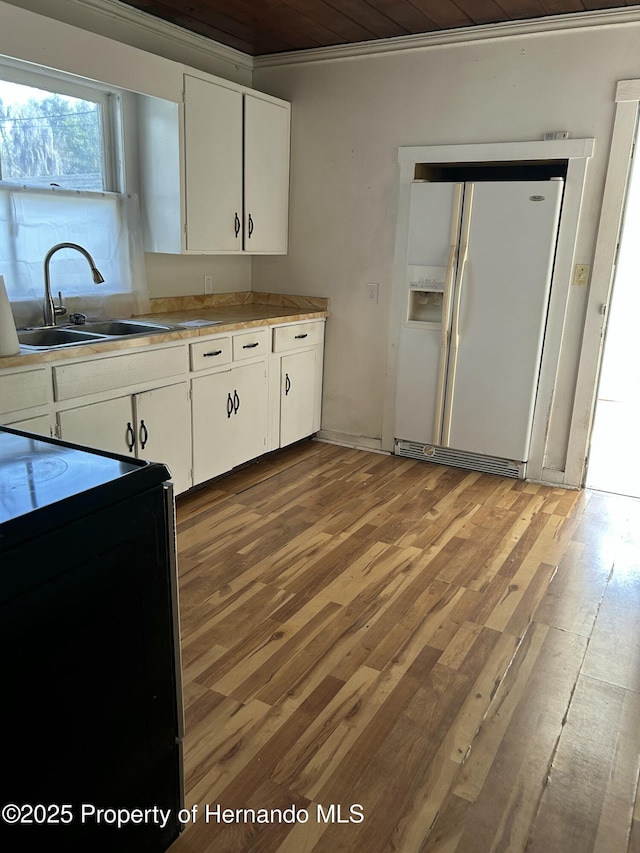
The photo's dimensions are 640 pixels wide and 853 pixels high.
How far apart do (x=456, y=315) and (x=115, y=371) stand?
206 centimetres

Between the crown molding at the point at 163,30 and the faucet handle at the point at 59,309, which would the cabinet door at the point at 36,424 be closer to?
the faucet handle at the point at 59,309

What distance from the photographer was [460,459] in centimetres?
422

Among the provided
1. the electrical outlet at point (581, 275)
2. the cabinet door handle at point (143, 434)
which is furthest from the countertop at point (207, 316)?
the electrical outlet at point (581, 275)

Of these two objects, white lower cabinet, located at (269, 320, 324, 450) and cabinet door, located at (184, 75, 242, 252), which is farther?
white lower cabinet, located at (269, 320, 324, 450)

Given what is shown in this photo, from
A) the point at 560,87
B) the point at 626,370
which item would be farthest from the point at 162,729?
the point at 626,370

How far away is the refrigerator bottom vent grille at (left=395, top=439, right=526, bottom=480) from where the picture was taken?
160 inches

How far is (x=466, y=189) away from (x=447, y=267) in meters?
0.44

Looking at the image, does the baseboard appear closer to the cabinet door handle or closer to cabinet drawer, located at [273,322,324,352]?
cabinet drawer, located at [273,322,324,352]

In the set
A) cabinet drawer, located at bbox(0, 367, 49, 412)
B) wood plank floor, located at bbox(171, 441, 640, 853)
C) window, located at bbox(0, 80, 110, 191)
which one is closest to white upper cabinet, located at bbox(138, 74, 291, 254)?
window, located at bbox(0, 80, 110, 191)

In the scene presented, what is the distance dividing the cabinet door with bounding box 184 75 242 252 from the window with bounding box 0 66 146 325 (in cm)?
34

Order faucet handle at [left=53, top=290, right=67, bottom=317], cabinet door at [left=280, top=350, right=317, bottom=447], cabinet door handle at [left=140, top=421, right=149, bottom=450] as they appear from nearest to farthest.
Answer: cabinet door handle at [left=140, top=421, right=149, bottom=450]
faucet handle at [left=53, top=290, right=67, bottom=317]
cabinet door at [left=280, top=350, right=317, bottom=447]

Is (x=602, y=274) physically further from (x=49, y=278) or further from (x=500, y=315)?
(x=49, y=278)

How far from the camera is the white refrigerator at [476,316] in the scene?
3711mm

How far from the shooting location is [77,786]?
127cm
